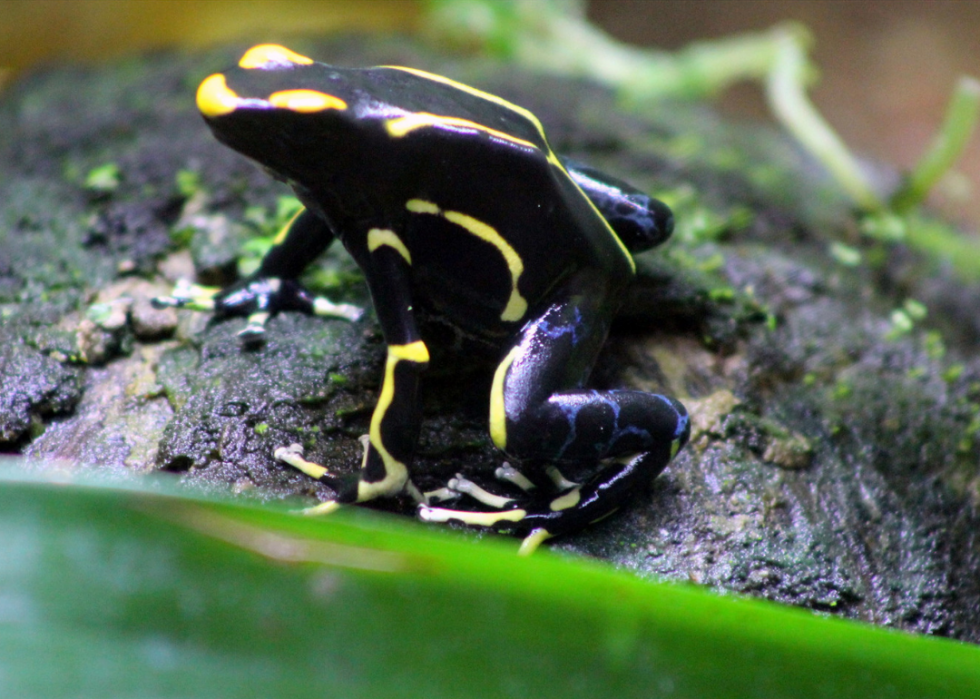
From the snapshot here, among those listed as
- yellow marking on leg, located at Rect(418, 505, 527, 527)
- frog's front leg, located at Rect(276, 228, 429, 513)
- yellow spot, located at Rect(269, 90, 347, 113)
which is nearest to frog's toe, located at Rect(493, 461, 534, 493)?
yellow marking on leg, located at Rect(418, 505, 527, 527)

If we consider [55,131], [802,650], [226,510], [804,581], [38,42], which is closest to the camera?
[226,510]

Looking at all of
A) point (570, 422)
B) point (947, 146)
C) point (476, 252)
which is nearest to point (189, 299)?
point (476, 252)

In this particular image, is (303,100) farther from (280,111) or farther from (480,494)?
(480,494)

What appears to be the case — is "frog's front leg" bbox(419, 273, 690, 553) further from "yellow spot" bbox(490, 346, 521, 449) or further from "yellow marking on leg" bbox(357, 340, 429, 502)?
"yellow marking on leg" bbox(357, 340, 429, 502)

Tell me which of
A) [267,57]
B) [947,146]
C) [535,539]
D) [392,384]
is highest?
[267,57]

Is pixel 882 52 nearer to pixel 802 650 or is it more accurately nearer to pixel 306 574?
pixel 802 650

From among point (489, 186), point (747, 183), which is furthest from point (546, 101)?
point (489, 186)
